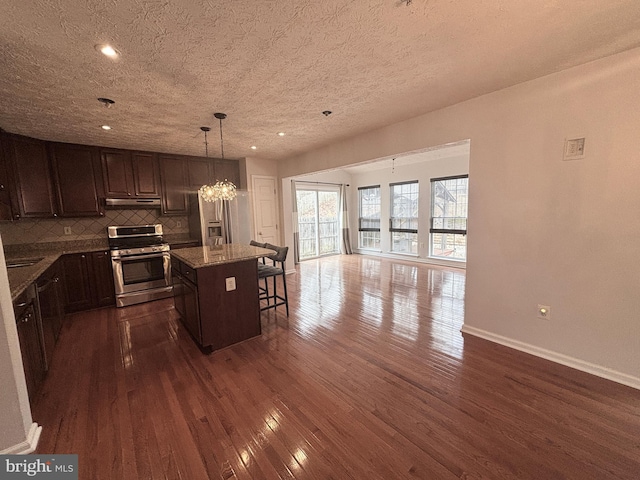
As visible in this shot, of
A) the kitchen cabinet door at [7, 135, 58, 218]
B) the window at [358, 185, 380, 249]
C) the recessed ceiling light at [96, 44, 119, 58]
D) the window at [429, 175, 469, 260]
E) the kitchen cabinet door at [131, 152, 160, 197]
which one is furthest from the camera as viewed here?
the window at [358, 185, 380, 249]

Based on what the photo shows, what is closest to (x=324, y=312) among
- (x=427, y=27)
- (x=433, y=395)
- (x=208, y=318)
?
(x=208, y=318)

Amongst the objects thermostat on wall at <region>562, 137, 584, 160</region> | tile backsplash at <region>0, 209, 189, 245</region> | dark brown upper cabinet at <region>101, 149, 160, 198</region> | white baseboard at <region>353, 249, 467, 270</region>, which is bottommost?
white baseboard at <region>353, 249, 467, 270</region>

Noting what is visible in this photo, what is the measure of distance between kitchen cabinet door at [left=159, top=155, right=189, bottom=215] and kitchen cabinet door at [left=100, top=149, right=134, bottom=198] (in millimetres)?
483

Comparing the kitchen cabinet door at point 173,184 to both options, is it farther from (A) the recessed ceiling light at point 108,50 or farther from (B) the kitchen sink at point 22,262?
(A) the recessed ceiling light at point 108,50

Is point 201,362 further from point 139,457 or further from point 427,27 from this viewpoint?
point 427,27

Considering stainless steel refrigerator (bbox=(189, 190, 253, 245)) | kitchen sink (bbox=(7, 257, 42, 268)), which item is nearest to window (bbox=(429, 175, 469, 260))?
stainless steel refrigerator (bbox=(189, 190, 253, 245))

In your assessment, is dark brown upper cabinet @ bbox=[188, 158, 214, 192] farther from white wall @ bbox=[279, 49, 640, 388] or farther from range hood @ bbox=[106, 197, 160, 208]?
white wall @ bbox=[279, 49, 640, 388]

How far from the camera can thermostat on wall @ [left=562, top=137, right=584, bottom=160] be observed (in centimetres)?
214

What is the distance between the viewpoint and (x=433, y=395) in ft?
6.44

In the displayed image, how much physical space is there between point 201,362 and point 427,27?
3.21 meters

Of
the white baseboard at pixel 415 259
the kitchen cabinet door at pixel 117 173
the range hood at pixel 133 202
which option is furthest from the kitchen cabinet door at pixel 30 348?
the white baseboard at pixel 415 259

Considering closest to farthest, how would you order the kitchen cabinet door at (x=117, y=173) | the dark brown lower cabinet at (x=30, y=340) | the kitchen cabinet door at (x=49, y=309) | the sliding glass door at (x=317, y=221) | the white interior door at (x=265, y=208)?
1. the dark brown lower cabinet at (x=30, y=340)
2. the kitchen cabinet door at (x=49, y=309)
3. the kitchen cabinet door at (x=117, y=173)
4. the white interior door at (x=265, y=208)
5. the sliding glass door at (x=317, y=221)

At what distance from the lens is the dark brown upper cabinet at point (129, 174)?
4141 millimetres

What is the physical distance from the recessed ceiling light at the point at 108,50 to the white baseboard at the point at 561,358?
3.97m
